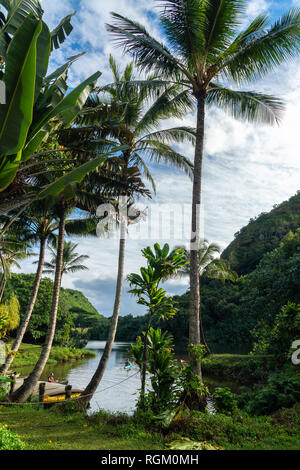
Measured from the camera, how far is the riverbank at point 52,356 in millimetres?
25250

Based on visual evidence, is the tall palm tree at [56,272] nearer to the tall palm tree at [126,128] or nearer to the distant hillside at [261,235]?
the tall palm tree at [126,128]

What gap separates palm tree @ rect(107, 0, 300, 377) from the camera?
7406 millimetres

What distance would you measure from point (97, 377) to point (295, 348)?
6393 mm

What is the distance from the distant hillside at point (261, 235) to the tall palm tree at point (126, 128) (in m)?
29.1

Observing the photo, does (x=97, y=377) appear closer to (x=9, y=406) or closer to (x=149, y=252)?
(x=9, y=406)

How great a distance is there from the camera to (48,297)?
107 ft

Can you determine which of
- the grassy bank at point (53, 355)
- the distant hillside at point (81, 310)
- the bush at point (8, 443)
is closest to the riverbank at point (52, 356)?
the grassy bank at point (53, 355)

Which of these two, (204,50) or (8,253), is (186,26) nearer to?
(204,50)

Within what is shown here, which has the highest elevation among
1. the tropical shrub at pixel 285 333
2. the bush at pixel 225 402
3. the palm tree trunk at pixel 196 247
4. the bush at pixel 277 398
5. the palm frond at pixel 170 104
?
the palm frond at pixel 170 104

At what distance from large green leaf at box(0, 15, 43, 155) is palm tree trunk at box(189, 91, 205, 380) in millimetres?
4470

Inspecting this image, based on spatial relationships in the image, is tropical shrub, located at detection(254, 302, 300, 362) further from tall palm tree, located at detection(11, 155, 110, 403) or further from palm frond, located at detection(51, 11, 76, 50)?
palm frond, located at detection(51, 11, 76, 50)

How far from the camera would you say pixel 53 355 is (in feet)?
98.2

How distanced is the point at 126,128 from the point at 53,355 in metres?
26.4

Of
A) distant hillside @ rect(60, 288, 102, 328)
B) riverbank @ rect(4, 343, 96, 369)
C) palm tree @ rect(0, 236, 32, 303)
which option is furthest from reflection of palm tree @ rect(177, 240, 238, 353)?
distant hillside @ rect(60, 288, 102, 328)
